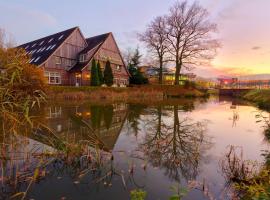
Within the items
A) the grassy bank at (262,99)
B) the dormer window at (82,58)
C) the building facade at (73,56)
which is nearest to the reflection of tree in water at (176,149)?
the grassy bank at (262,99)

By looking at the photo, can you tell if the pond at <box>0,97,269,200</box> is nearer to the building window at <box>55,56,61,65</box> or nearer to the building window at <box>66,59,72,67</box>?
the building window at <box>55,56,61,65</box>

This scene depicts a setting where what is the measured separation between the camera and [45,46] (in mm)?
32500

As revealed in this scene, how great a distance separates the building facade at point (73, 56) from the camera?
1121 inches

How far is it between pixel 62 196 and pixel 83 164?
116 cm

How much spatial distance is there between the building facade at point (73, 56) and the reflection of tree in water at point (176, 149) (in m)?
23.2

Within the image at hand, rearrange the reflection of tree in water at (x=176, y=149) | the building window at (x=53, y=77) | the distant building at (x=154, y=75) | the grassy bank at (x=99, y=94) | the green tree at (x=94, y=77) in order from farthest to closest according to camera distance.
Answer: the distant building at (x=154, y=75)
the building window at (x=53, y=77)
the green tree at (x=94, y=77)
the grassy bank at (x=99, y=94)
the reflection of tree in water at (x=176, y=149)

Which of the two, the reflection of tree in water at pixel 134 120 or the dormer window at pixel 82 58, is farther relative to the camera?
the dormer window at pixel 82 58

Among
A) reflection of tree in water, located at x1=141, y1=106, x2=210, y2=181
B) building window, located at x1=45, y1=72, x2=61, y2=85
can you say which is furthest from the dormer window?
reflection of tree in water, located at x1=141, y1=106, x2=210, y2=181

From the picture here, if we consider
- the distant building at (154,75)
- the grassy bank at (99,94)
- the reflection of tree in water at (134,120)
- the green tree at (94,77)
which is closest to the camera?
the reflection of tree in water at (134,120)

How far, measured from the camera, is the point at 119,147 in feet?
18.6

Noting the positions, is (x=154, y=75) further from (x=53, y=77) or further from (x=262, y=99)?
(x=262, y=99)

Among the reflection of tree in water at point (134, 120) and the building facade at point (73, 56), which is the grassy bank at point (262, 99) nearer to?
the reflection of tree in water at point (134, 120)

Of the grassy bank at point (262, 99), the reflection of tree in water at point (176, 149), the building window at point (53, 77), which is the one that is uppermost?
the building window at point (53, 77)

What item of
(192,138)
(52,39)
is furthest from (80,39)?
(192,138)
